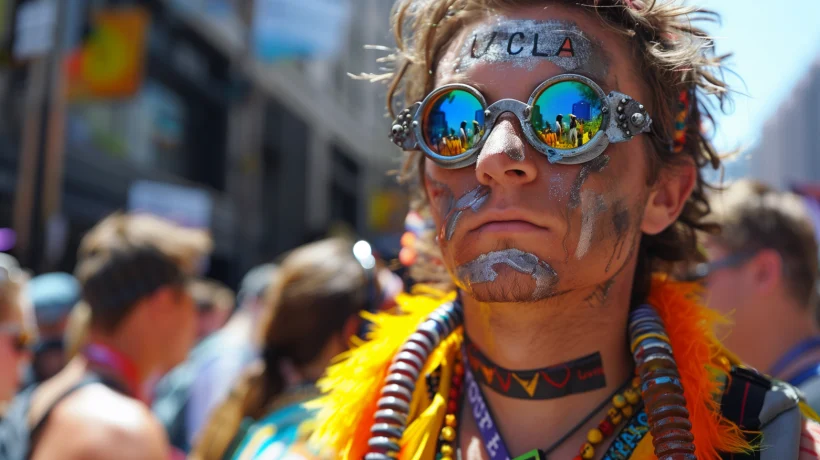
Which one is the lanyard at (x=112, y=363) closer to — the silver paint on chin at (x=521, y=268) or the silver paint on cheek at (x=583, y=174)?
the silver paint on chin at (x=521, y=268)

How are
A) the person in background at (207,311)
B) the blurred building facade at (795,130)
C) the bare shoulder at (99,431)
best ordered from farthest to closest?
1. the blurred building facade at (795,130)
2. the person in background at (207,311)
3. the bare shoulder at (99,431)

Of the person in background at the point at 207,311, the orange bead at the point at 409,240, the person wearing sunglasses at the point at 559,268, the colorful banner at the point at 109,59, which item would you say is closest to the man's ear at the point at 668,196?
the person wearing sunglasses at the point at 559,268

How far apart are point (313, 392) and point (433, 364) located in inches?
44.0

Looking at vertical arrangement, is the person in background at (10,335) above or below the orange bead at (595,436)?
below

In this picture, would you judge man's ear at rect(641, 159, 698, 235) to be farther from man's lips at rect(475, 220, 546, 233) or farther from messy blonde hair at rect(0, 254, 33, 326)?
messy blonde hair at rect(0, 254, 33, 326)

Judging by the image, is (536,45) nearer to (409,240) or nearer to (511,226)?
(511,226)

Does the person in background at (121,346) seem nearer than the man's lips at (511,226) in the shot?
No

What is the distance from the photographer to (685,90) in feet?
6.20

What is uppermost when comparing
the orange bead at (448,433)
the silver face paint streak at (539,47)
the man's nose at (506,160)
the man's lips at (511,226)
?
the silver face paint streak at (539,47)

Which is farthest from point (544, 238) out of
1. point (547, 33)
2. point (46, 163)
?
point (46, 163)

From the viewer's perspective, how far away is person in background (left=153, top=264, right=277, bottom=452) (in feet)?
16.1

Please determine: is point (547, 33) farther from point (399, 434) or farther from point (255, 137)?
point (255, 137)

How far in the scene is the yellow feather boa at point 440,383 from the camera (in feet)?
A: 5.35

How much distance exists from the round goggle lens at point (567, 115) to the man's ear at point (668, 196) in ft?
Answer: 1.05
